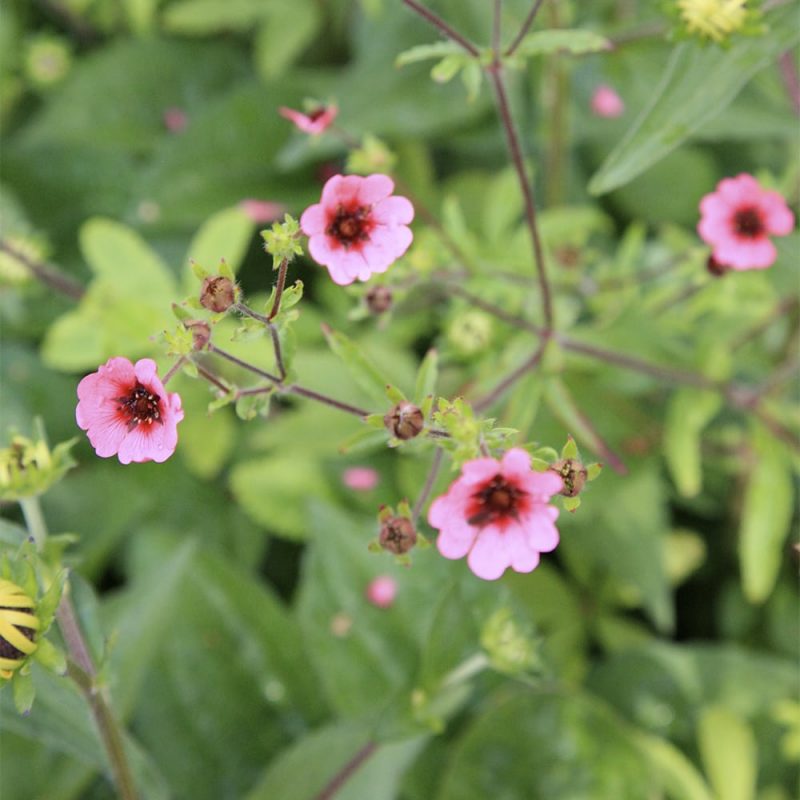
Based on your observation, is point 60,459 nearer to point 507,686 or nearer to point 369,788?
point 369,788

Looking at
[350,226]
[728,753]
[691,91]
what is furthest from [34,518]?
[728,753]

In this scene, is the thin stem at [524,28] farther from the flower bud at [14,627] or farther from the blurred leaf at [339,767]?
the blurred leaf at [339,767]

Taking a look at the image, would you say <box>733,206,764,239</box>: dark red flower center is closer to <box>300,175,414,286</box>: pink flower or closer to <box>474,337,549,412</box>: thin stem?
<box>474,337,549,412</box>: thin stem

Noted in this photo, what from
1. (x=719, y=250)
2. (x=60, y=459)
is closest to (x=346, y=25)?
(x=719, y=250)

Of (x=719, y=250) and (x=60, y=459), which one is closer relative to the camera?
(x=60, y=459)

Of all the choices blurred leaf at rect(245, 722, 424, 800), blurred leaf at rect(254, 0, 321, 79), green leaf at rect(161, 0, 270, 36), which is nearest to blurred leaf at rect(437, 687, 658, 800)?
blurred leaf at rect(245, 722, 424, 800)

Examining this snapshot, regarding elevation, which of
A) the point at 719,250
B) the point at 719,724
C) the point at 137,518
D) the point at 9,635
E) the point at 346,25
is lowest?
the point at 719,724

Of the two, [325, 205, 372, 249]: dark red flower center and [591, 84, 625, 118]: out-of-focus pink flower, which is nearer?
[325, 205, 372, 249]: dark red flower center
